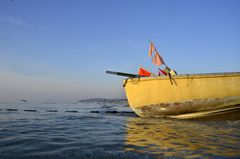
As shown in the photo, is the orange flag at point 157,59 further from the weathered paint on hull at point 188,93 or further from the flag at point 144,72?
the weathered paint on hull at point 188,93

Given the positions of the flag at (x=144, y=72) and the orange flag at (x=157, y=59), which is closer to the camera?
the flag at (x=144, y=72)

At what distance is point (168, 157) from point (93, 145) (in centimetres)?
146

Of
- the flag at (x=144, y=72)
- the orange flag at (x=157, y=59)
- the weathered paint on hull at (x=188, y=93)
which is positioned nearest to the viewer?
the weathered paint on hull at (x=188, y=93)

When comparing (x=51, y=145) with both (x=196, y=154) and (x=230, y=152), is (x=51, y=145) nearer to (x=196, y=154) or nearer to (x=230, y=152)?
(x=196, y=154)

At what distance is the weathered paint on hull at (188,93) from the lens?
739cm

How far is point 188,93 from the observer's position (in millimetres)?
7738

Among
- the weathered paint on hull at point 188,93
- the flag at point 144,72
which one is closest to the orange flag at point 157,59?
the flag at point 144,72

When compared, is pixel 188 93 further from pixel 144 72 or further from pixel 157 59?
pixel 157 59

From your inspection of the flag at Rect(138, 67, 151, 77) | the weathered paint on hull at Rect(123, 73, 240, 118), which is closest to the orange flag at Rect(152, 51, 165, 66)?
the flag at Rect(138, 67, 151, 77)

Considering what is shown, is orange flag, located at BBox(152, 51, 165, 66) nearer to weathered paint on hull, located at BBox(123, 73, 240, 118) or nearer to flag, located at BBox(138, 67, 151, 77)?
flag, located at BBox(138, 67, 151, 77)

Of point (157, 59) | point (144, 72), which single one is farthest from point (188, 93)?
point (157, 59)

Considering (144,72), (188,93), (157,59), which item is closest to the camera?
(188,93)

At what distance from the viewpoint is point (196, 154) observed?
10.3 feet

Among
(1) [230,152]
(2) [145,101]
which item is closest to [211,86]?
(2) [145,101]
